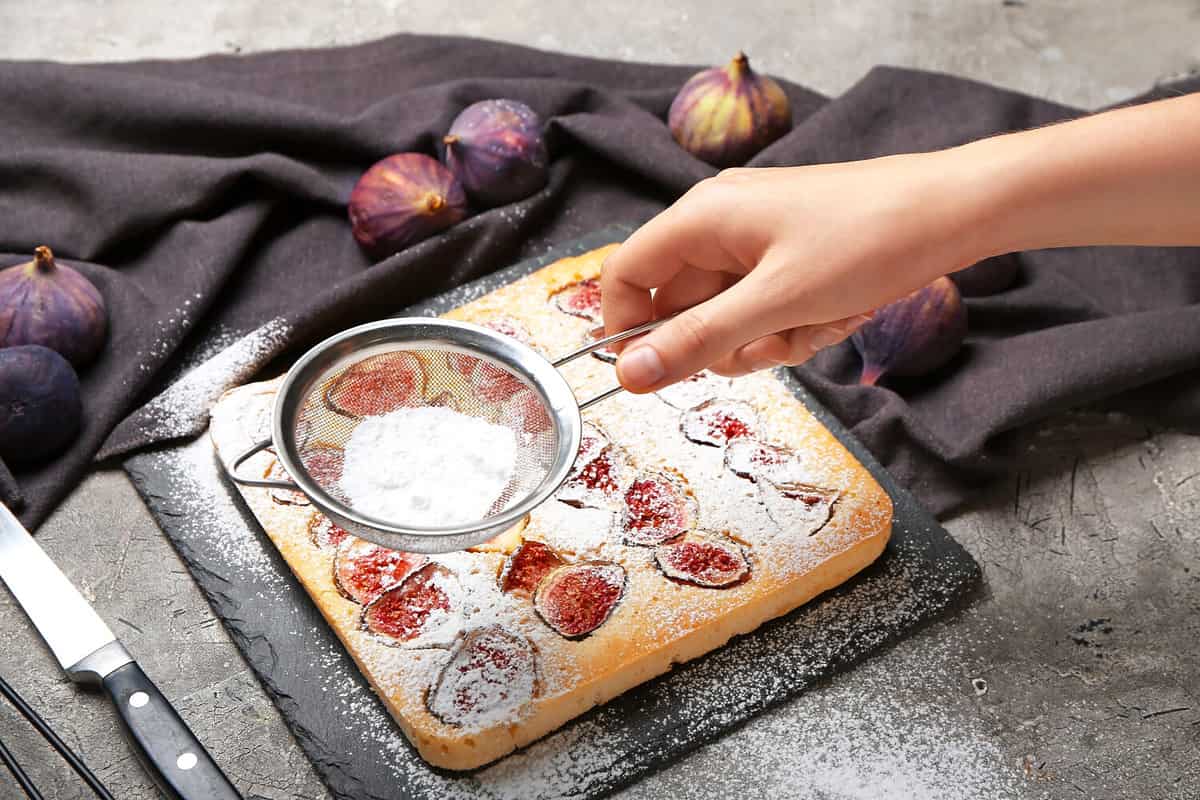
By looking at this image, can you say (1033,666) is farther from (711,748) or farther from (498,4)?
(498,4)

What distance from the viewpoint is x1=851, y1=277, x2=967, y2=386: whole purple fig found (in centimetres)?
182

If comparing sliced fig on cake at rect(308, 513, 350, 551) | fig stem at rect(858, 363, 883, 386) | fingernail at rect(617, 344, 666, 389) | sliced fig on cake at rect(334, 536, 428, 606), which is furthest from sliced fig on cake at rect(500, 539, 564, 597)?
fig stem at rect(858, 363, 883, 386)

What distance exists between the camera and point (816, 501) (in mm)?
1646

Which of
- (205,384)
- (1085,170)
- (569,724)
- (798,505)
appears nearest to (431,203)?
(205,384)

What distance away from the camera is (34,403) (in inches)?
65.2

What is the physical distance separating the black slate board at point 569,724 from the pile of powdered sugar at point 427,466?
0.21 metres

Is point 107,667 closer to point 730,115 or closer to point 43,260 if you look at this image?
point 43,260

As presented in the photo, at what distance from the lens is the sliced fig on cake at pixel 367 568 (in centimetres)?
151

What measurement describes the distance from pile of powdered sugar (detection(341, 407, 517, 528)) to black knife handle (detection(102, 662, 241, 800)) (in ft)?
1.03

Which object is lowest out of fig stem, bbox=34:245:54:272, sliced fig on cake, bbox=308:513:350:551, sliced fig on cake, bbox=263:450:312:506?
sliced fig on cake, bbox=308:513:350:551

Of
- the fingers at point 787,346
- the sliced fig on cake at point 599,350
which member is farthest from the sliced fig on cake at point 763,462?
the sliced fig on cake at point 599,350

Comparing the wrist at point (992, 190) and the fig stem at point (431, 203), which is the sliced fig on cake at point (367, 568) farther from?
the wrist at point (992, 190)

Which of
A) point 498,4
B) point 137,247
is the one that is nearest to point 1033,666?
point 137,247

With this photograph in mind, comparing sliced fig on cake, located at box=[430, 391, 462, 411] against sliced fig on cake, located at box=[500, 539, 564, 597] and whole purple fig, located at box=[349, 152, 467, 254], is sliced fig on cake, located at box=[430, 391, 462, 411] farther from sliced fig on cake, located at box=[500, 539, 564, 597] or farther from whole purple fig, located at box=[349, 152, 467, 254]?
whole purple fig, located at box=[349, 152, 467, 254]
